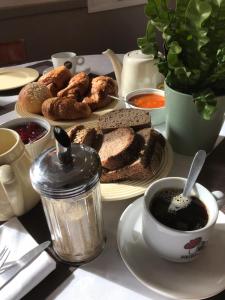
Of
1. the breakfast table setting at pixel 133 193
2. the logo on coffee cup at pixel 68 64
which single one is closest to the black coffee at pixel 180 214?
the breakfast table setting at pixel 133 193

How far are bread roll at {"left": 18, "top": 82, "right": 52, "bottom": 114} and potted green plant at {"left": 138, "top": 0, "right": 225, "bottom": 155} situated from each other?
36 centimetres

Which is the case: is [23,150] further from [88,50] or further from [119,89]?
[88,50]

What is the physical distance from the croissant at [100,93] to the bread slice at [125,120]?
6.9 inches

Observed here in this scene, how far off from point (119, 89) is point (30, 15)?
1.23 m

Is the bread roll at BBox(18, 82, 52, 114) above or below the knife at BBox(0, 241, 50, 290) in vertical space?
above

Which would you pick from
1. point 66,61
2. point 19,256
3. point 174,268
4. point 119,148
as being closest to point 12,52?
point 66,61

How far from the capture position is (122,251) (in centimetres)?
48

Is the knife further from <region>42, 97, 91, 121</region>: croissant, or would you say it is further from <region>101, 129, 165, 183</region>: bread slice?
<region>42, 97, 91, 121</region>: croissant

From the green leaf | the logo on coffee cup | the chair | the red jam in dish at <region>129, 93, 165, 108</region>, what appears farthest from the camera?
the chair

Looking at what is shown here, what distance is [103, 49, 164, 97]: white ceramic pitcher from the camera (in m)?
0.88

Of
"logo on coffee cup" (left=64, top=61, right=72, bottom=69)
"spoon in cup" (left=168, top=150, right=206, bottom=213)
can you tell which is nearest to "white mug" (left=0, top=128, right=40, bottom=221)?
"spoon in cup" (left=168, top=150, right=206, bottom=213)

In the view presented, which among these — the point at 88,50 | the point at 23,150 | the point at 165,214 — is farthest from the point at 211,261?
the point at 88,50

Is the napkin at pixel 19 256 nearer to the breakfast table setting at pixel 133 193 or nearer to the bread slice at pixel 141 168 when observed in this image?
the breakfast table setting at pixel 133 193

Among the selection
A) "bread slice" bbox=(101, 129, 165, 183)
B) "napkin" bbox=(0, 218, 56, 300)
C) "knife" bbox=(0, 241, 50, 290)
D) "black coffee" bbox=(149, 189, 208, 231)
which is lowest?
"napkin" bbox=(0, 218, 56, 300)
